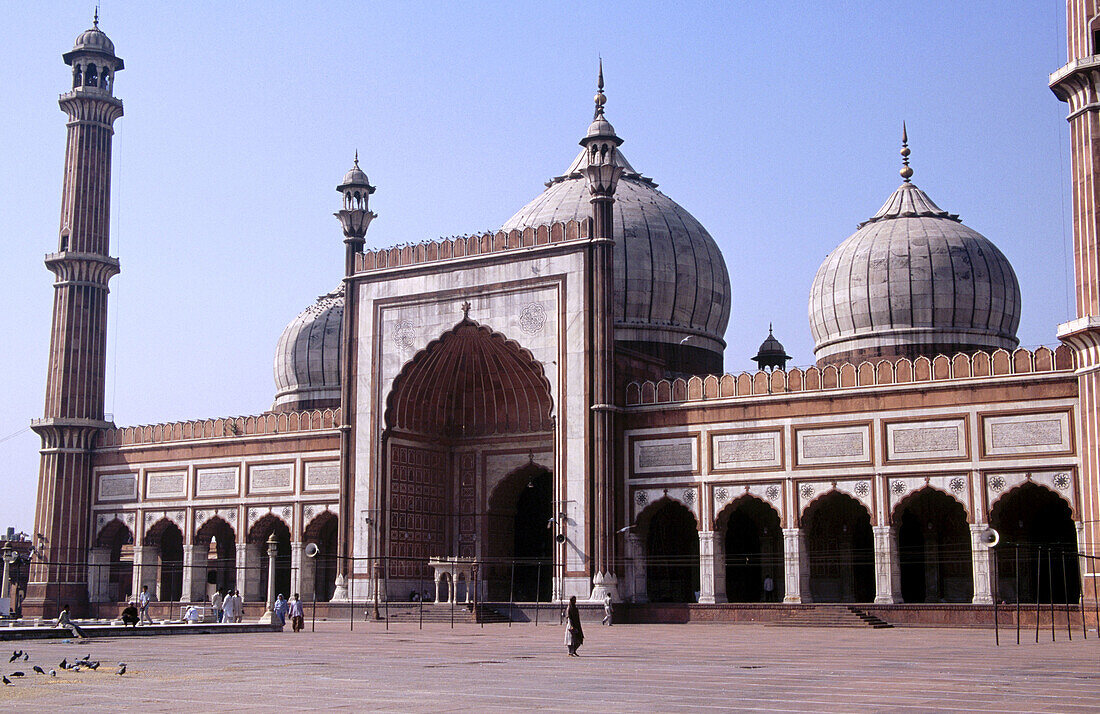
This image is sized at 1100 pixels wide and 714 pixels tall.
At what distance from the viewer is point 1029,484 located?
20.3m

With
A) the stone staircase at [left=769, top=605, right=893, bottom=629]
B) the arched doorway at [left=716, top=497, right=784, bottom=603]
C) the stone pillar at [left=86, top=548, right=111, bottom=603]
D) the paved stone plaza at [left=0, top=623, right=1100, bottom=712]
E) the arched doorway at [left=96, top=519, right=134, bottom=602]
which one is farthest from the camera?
the arched doorway at [left=96, top=519, right=134, bottom=602]

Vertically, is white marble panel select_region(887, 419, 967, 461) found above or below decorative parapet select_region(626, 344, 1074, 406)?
below

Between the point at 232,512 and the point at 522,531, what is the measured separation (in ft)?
21.8

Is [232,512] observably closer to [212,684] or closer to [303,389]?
[303,389]

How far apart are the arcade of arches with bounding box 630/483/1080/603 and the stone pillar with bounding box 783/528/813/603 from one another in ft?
0.06

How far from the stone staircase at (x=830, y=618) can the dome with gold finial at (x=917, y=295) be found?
23.4 feet

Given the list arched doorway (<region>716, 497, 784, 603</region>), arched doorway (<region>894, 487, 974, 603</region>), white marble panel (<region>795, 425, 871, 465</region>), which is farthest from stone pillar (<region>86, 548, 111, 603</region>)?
arched doorway (<region>894, 487, 974, 603</region>)

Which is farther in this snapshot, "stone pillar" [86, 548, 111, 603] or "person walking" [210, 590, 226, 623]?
Answer: "stone pillar" [86, 548, 111, 603]

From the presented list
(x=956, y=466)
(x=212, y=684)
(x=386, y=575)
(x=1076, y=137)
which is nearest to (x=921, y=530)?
(x=956, y=466)

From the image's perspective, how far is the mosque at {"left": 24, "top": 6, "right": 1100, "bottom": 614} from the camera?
21.0 meters

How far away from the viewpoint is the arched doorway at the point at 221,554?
2947cm

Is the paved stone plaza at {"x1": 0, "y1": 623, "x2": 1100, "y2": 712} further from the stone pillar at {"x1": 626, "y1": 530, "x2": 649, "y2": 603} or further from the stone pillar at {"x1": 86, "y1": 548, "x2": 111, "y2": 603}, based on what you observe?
the stone pillar at {"x1": 86, "y1": 548, "x2": 111, "y2": 603}

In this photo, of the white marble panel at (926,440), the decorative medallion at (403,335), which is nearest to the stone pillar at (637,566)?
the white marble panel at (926,440)

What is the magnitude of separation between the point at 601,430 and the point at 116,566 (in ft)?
46.3
